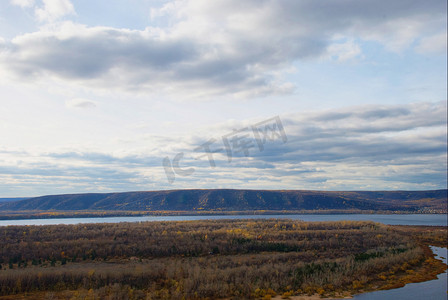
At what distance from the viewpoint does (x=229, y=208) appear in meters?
175

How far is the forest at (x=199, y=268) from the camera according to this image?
59.2 feet

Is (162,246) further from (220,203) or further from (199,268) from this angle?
(220,203)

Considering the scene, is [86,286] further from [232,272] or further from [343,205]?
[343,205]

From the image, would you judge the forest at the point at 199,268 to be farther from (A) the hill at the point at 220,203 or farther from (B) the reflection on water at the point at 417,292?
(A) the hill at the point at 220,203

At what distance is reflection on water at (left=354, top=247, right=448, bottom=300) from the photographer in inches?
727

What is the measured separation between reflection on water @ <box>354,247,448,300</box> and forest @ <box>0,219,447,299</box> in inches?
32.1

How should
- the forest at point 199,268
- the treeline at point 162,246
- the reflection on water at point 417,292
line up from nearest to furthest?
the forest at point 199,268 < the reflection on water at point 417,292 < the treeline at point 162,246

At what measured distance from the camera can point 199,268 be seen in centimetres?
2200

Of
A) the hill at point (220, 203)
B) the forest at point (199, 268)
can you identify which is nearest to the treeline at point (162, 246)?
the forest at point (199, 268)

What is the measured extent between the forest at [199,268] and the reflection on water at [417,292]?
81 cm

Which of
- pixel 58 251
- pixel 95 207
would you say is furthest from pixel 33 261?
pixel 95 207

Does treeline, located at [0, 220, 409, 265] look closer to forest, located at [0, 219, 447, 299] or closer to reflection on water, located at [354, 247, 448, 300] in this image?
forest, located at [0, 219, 447, 299]

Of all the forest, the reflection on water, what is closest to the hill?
the forest

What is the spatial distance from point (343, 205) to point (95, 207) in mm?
126252
